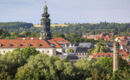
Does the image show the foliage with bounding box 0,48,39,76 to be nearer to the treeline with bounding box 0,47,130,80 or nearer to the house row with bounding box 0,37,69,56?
the treeline with bounding box 0,47,130,80

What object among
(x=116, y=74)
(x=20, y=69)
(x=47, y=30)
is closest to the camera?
(x=20, y=69)

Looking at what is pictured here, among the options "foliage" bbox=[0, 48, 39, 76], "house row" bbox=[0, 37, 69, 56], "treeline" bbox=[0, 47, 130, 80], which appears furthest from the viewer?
"house row" bbox=[0, 37, 69, 56]

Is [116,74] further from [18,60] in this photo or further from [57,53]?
[57,53]

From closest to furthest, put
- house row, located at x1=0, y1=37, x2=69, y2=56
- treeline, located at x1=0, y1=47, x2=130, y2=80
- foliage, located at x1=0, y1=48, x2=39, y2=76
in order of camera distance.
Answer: treeline, located at x1=0, y1=47, x2=130, y2=80 → foliage, located at x1=0, y1=48, x2=39, y2=76 → house row, located at x1=0, y1=37, x2=69, y2=56

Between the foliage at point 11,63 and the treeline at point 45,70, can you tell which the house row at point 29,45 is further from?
the foliage at point 11,63

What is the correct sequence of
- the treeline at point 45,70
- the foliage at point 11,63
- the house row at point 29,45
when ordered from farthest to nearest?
the house row at point 29,45 < the foliage at point 11,63 < the treeline at point 45,70

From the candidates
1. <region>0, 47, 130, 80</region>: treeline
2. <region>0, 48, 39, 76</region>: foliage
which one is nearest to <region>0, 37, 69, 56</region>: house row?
<region>0, 47, 130, 80</region>: treeline

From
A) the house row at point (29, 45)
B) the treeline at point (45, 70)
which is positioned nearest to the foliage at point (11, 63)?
the treeline at point (45, 70)

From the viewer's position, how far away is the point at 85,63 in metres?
65.5

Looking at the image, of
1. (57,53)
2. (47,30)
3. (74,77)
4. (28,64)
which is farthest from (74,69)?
(47,30)

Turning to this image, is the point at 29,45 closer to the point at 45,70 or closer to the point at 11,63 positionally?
the point at 11,63

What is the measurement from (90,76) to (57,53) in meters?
40.8

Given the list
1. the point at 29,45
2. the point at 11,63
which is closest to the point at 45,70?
the point at 11,63

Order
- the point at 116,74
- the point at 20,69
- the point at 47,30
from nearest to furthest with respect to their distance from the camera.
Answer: the point at 20,69 < the point at 116,74 < the point at 47,30
